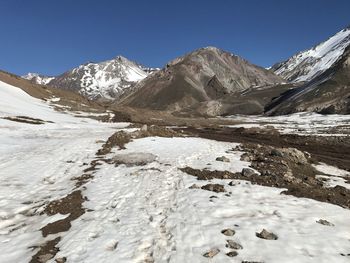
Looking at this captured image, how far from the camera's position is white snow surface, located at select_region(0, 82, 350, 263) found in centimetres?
1116

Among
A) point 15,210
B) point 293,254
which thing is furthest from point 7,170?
point 293,254

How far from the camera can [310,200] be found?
16.1 metres

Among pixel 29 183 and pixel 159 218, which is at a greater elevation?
pixel 29 183

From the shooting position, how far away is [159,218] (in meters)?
13.8

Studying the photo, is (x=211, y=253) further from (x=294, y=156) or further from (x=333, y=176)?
(x=294, y=156)

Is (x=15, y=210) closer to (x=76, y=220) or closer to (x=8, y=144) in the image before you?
(x=76, y=220)

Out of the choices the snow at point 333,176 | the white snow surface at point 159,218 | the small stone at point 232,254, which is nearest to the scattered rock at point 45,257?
the white snow surface at point 159,218

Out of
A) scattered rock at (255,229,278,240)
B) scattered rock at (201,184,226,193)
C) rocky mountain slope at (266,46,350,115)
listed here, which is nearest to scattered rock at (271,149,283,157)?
scattered rock at (201,184,226,193)

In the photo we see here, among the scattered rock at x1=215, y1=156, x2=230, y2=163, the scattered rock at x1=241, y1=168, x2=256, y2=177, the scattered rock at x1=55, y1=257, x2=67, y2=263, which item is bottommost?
the scattered rock at x1=55, y1=257, x2=67, y2=263

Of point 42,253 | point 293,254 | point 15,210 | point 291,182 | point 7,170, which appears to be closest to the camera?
point 293,254

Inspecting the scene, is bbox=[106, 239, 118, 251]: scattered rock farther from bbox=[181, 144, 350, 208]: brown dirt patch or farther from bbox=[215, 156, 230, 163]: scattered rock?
bbox=[215, 156, 230, 163]: scattered rock

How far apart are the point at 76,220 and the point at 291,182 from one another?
1020 centimetres

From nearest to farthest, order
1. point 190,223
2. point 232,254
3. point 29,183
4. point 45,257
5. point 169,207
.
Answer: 1. point 232,254
2. point 45,257
3. point 190,223
4. point 169,207
5. point 29,183

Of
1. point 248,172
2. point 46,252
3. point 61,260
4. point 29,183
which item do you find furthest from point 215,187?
point 29,183
